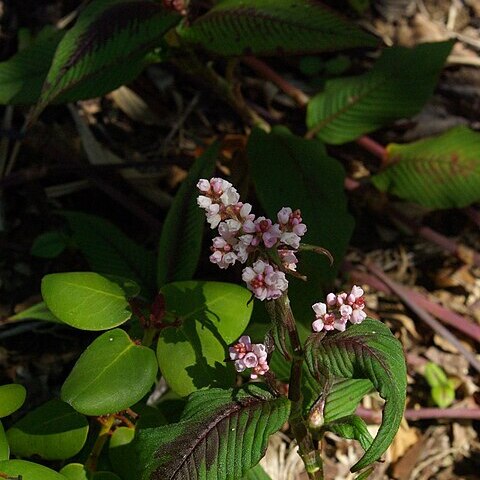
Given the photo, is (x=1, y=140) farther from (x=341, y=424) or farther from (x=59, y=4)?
(x=341, y=424)

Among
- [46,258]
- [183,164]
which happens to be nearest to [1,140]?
[46,258]

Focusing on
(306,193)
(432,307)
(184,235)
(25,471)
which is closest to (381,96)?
(306,193)

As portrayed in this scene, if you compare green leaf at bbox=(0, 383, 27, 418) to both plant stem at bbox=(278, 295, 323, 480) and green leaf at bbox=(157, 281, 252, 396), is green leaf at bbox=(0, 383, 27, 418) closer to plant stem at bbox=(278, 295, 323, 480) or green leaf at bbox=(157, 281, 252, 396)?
green leaf at bbox=(157, 281, 252, 396)

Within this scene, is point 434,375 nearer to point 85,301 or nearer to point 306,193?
point 306,193

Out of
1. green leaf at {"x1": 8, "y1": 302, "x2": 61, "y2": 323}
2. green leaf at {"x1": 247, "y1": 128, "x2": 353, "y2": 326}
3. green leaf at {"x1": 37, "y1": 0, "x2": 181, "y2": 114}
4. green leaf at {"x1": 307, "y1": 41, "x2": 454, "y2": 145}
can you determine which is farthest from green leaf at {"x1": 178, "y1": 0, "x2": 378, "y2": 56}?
green leaf at {"x1": 8, "y1": 302, "x2": 61, "y2": 323}

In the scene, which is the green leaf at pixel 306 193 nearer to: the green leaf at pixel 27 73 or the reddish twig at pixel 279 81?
the reddish twig at pixel 279 81

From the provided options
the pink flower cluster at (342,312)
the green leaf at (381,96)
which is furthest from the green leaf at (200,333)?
the green leaf at (381,96)
